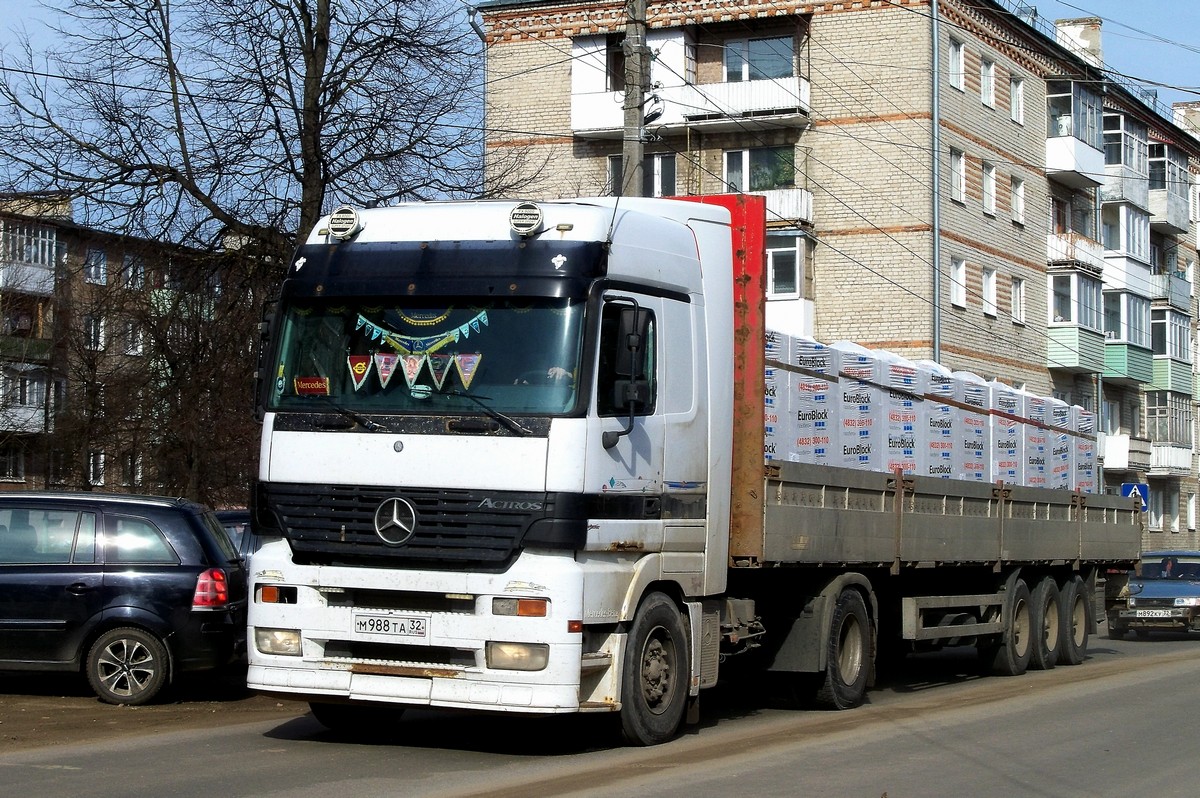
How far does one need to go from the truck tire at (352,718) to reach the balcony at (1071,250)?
122ft

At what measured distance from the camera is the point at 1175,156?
5628 centimetres

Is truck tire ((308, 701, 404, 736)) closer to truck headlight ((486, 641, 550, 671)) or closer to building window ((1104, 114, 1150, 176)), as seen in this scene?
truck headlight ((486, 641, 550, 671))

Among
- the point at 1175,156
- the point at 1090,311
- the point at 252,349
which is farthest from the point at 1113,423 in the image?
the point at 252,349

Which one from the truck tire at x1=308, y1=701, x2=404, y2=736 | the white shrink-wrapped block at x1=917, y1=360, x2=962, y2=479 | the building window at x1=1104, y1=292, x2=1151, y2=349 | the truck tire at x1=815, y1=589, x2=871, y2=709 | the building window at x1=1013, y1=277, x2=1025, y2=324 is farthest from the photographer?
the building window at x1=1104, y1=292, x2=1151, y2=349

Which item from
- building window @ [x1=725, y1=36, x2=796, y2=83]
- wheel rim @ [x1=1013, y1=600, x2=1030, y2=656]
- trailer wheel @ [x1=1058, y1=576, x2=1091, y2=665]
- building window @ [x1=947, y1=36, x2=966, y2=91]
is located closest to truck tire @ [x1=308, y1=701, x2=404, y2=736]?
wheel rim @ [x1=1013, y1=600, x2=1030, y2=656]

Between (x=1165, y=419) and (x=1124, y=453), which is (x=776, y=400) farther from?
(x=1165, y=419)

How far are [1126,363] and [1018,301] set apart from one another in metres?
7.16

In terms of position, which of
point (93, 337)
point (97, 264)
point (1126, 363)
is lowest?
point (97, 264)

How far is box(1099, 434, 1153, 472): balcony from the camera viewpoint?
49844 mm

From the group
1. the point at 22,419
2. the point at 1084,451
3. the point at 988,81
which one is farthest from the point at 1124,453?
the point at 22,419

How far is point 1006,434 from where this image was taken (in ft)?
50.5

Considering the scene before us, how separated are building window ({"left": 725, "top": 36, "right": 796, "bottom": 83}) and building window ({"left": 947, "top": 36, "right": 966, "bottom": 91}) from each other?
391 cm

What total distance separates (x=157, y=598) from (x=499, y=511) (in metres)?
4.38

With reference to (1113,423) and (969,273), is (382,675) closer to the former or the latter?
(969,273)
